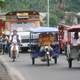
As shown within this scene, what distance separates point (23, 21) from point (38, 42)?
714 inches

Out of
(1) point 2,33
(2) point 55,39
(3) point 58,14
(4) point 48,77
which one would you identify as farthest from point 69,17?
(4) point 48,77

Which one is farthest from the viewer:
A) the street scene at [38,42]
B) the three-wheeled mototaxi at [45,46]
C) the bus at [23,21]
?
the bus at [23,21]

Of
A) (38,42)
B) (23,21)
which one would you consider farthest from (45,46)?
(23,21)

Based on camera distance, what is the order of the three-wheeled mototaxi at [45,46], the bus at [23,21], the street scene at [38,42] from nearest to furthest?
the street scene at [38,42] < the three-wheeled mototaxi at [45,46] < the bus at [23,21]

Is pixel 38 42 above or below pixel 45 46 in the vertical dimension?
above

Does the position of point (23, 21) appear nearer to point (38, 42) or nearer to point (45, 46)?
point (38, 42)

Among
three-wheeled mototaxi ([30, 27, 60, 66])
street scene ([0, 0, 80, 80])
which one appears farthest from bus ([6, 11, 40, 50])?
three-wheeled mototaxi ([30, 27, 60, 66])

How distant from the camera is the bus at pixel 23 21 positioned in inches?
1770

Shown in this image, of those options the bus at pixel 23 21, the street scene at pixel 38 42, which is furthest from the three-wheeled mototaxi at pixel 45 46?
the bus at pixel 23 21

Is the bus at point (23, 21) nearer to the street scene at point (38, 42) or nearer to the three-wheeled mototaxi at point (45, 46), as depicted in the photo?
the street scene at point (38, 42)

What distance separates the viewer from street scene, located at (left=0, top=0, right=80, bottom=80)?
21.7 meters

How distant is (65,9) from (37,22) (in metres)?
46.8

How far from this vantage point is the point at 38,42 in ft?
89.5

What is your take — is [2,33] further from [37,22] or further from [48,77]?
[48,77]
